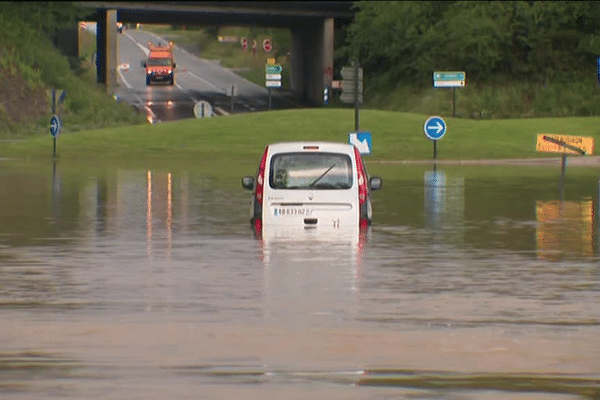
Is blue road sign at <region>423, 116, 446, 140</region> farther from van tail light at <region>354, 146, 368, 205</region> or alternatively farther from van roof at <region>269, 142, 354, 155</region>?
van roof at <region>269, 142, 354, 155</region>

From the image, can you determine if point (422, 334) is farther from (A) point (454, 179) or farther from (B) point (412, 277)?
(A) point (454, 179)

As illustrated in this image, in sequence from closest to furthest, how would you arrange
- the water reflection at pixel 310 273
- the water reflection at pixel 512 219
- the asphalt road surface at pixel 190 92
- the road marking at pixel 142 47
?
the water reflection at pixel 310 273, the water reflection at pixel 512 219, the asphalt road surface at pixel 190 92, the road marking at pixel 142 47

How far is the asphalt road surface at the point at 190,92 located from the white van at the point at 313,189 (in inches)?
2303

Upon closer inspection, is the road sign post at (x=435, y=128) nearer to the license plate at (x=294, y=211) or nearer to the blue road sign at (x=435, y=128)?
the blue road sign at (x=435, y=128)

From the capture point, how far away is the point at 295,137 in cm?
6712

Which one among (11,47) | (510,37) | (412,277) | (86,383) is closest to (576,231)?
(412,277)

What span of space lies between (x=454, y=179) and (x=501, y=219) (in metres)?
16.3

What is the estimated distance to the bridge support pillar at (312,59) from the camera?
325 ft

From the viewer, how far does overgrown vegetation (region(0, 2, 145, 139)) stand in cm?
7962

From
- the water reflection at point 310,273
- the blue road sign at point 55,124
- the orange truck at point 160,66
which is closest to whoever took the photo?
the water reflection at point 310,273

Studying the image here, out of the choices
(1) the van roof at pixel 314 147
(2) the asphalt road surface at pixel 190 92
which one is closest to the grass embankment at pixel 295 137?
(2) the asphalt road surface at pixel 190 92

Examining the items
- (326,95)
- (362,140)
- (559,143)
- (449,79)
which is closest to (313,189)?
(559,143)

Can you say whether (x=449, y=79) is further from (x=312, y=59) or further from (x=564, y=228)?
(x=564, y=228)

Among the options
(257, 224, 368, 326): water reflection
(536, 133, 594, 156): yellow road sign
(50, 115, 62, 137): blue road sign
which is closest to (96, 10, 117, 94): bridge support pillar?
(50, 115, 62, 137): blue road sign
